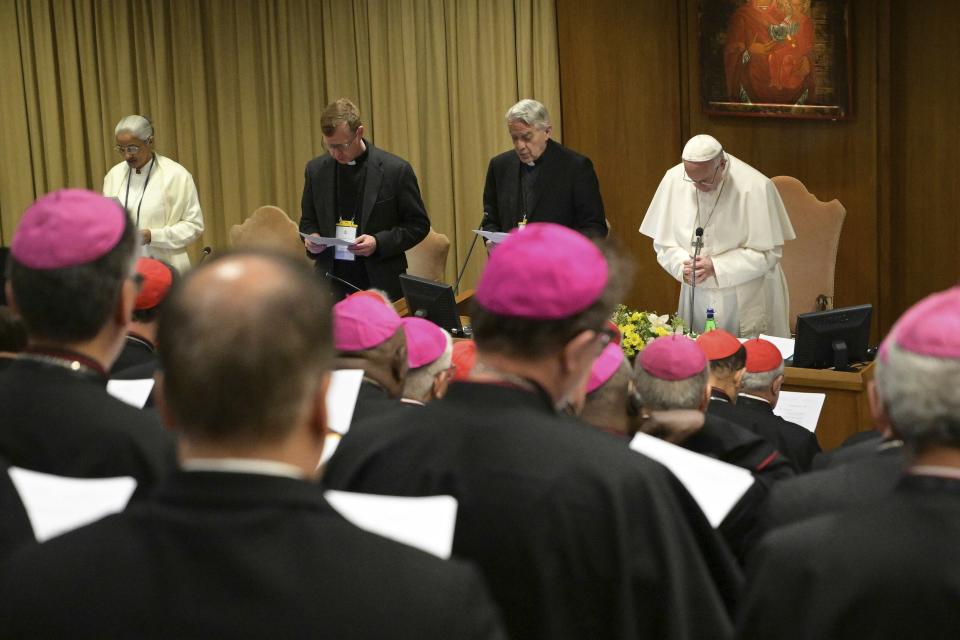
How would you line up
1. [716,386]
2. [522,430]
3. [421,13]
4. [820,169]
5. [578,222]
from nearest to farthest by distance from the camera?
[522,430] < [716,386] < [578,222] < [820,169] < [421,13]

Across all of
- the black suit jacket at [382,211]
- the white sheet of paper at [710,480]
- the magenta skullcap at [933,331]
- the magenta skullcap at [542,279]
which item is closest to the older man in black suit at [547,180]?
the black suit jacket at [382,211]

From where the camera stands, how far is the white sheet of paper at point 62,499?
1.92 meters

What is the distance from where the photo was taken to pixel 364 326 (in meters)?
3.18

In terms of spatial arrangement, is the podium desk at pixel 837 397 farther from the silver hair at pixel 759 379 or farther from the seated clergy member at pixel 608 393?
the seated clergy member at pixel 608 393

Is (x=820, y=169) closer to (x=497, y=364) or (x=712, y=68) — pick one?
(x=712, y=68)

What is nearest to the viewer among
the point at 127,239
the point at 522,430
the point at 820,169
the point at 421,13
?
the point at 522,430

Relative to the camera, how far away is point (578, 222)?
7469mm

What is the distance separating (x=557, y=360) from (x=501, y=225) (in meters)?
5.75

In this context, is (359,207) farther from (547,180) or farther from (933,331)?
(933,331)

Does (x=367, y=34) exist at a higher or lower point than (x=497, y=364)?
higher

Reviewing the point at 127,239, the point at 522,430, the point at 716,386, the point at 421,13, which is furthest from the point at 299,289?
the point at 421,13

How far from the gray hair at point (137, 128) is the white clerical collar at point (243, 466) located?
23.3ft

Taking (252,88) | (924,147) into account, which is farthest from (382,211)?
(924,147)

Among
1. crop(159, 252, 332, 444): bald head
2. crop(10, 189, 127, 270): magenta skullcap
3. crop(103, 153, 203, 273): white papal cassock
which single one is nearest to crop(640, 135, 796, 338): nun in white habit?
crop(103, 153, 203, 273): white papal cassock
